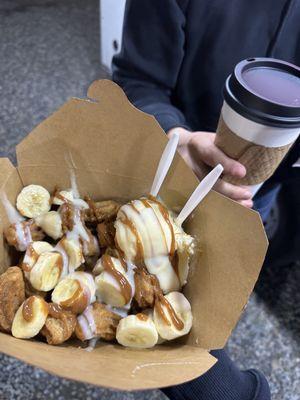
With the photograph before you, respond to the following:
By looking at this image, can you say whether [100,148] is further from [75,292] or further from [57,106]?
[57,106]

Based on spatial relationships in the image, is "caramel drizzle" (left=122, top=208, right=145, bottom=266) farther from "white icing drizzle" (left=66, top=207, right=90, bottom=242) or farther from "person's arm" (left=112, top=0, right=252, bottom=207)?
"person's arm" (left=112, top=0, right=252, bottom=207)

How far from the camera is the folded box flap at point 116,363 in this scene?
0.53 meters

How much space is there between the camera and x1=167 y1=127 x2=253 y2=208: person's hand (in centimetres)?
80

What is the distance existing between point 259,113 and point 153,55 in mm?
545

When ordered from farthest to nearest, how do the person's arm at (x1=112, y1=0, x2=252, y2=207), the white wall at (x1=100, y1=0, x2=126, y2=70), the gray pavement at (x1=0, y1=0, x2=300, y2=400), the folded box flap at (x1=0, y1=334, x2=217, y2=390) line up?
the white wall at (x1=100, y1=0, x2=126, y2=70)
the gray pavement at (x1=0, y1=0, x2=300, y2=400)
the person's arm at (x1=112, y1=0, x2=252, y2=207)
the folded box flap at (x1=0, y1=334, x2=217, y2=390)

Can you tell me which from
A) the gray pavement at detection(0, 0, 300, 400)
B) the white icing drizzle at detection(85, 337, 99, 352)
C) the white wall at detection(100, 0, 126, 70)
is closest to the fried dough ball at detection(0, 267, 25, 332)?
the white icing drizzle at detection(85, 337, 99, 352)

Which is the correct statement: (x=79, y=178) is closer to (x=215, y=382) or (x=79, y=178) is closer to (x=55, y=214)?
(x=55, y=214)

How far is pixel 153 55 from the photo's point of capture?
1.15 m

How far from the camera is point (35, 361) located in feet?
1.77

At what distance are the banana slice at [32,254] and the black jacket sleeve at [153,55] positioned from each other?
0.45 metres

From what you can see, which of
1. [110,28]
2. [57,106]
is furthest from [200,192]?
[110,28]

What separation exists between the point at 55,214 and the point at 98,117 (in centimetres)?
18

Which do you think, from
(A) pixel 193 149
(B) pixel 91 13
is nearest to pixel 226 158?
(A) pixel 193 149

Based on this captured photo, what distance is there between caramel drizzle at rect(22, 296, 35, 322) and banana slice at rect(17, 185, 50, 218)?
165 millimetres
